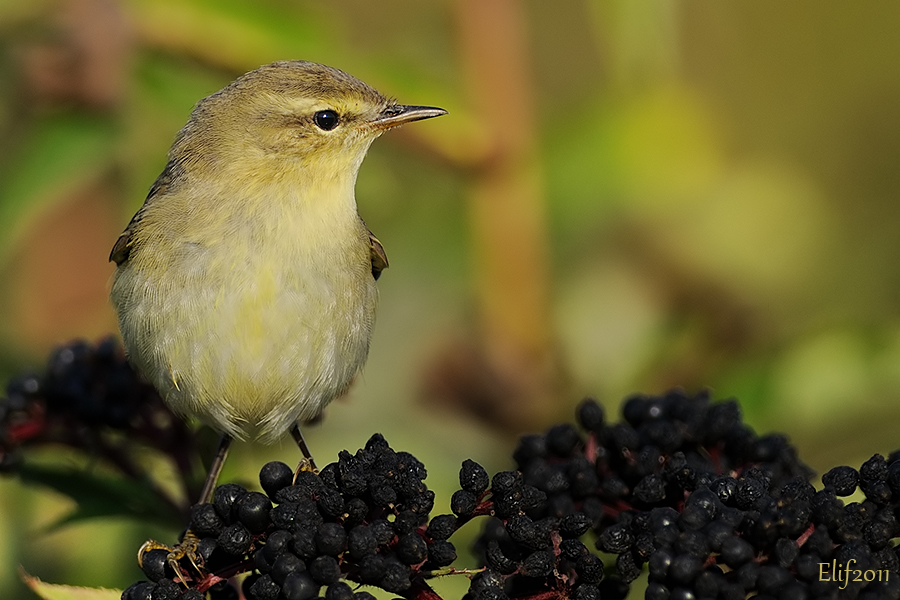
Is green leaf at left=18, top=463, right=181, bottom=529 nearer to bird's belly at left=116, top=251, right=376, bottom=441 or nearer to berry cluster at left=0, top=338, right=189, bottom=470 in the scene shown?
berry cluster at left=0, top=338, right=189, bottom=470

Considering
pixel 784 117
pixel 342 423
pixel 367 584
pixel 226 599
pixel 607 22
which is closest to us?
pixel 367 584

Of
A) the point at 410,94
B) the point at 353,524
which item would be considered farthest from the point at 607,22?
the point at 353,524

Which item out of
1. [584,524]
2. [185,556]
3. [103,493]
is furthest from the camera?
[103,493]

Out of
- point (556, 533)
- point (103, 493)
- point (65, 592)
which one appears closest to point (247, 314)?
point (103, 493)

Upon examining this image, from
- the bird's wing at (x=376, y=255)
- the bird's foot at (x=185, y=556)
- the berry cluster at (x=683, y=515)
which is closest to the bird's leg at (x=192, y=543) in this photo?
the bird's foot at (x=185, y=556)

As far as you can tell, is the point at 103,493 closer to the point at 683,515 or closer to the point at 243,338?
the point at 243,338

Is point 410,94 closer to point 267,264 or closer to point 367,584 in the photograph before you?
point 267,264
